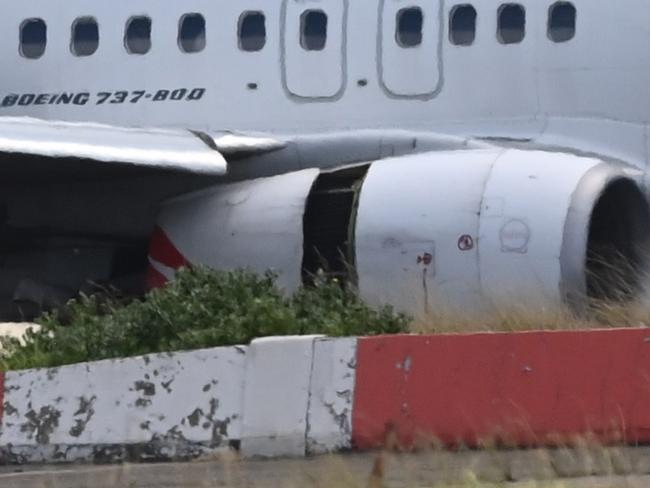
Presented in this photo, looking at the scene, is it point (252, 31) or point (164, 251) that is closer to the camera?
point (164, 251)

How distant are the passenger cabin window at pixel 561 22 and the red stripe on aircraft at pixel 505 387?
6.20m

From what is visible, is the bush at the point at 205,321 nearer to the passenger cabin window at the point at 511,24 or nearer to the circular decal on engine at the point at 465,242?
the circular decal on engine at the point at 465,242

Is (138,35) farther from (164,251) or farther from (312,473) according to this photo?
(312,473)

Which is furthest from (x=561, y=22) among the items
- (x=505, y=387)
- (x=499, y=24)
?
(x=505, y=387)

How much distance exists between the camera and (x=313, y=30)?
55.5ft

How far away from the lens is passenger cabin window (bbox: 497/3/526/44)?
16.2 m

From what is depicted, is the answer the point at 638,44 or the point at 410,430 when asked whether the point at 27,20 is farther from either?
the point at 410,430

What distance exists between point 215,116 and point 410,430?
7602 mm

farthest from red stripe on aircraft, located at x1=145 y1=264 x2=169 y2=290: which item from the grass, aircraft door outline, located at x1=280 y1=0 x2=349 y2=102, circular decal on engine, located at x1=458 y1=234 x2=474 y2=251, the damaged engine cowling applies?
the grass

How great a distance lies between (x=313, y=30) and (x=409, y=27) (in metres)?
0.91

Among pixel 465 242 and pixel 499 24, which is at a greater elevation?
pixel 499 24

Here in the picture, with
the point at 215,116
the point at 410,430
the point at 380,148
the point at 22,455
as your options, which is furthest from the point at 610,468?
the point at 215,116

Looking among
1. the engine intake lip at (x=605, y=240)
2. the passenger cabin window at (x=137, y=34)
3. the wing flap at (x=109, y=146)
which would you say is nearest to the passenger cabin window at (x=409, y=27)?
the wing flap at (x=109, y=146)

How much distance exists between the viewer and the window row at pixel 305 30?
52.9ft
